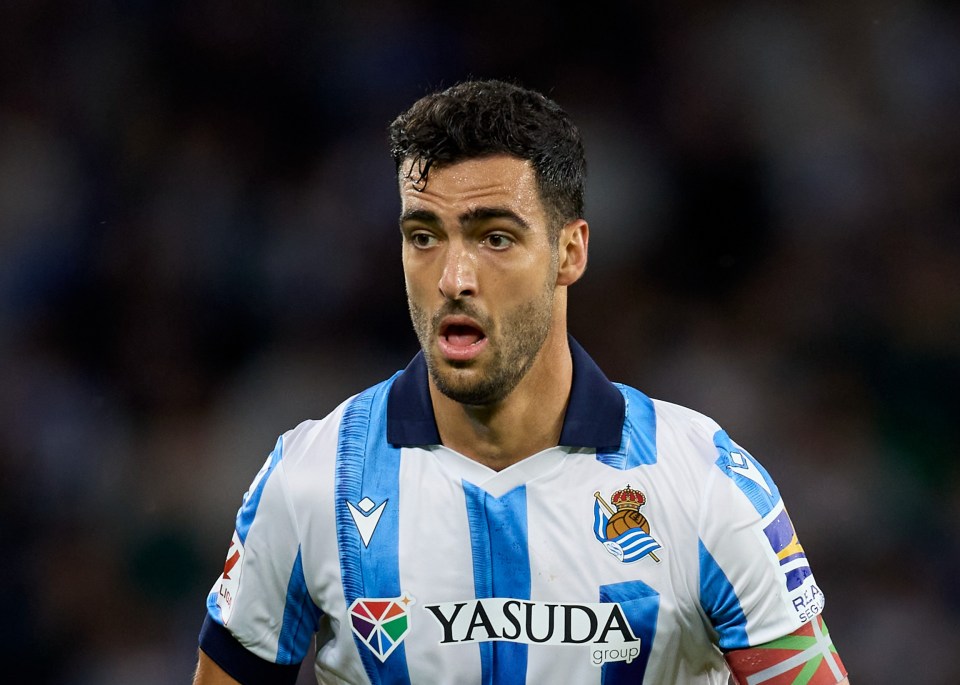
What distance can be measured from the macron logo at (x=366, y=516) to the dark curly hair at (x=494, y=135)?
0.69m

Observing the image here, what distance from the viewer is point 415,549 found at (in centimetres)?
266

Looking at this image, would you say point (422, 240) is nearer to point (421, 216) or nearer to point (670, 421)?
point (421, 216)

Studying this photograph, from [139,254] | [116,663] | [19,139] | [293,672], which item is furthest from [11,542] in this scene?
[293,672]

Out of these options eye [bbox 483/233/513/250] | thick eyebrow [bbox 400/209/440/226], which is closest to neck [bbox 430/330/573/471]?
eye [bbox 483/233/513/250]

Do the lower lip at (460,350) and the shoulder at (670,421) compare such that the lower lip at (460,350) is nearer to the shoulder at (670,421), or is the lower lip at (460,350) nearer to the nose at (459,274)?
the nose at (459,274)

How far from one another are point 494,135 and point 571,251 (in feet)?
1.09

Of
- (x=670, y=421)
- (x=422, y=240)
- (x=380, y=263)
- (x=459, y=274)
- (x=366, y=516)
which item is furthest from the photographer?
(x=380, y=263)

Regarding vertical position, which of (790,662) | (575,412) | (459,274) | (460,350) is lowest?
(790,662)

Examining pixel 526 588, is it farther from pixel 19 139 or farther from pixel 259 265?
pixel 19 139

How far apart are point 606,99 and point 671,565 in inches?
126

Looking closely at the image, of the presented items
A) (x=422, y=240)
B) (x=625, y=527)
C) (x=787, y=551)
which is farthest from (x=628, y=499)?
(x=422, y=240)

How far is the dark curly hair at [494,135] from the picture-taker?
2.52 m

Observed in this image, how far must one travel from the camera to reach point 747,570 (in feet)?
8.38

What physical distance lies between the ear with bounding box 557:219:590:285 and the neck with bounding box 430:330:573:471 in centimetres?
12
